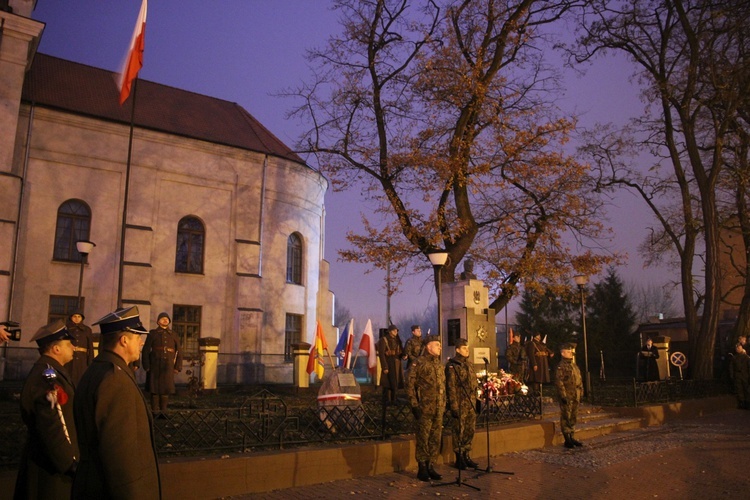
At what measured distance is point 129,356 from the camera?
3965 millimetres

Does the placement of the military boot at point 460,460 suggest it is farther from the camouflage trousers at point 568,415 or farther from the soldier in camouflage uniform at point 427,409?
the camouflage trousers at point 568,415

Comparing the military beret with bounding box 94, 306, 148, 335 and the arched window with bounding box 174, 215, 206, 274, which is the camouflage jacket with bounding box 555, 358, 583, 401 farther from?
the arched window with bounding box 174, 215, 206, 274

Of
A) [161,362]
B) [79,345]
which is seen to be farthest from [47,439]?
[79,345]

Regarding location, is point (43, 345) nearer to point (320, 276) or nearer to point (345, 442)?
point (345, 442)

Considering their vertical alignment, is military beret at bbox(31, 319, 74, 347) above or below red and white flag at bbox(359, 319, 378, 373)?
below

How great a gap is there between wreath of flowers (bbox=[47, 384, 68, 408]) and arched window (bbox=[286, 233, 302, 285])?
25969mm

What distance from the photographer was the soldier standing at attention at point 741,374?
19.9 metres

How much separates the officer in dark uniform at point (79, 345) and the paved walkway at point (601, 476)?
734 cm

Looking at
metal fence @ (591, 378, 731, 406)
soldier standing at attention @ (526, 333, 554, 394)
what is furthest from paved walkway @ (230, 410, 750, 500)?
soldier standing at attention @ (526, 333, 554, 394)

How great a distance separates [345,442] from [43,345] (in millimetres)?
5633

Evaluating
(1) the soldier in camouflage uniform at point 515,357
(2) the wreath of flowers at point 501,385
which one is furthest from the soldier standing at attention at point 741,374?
(2) the wreath of flowers at point 501,385

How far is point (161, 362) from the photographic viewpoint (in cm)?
1235

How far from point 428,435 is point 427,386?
2.31ft

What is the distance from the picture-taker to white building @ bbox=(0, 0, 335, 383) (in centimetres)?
2361
